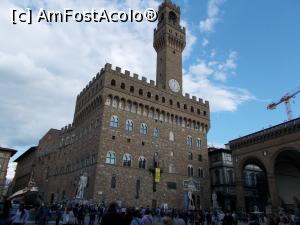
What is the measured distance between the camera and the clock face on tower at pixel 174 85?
39159mm

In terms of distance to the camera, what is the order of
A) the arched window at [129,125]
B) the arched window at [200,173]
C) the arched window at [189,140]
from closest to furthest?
the arched window at [129,125] → the arched window at [200,173] → the arched window at [189,140]

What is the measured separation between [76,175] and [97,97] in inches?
425

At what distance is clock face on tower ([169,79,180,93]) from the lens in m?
39.2

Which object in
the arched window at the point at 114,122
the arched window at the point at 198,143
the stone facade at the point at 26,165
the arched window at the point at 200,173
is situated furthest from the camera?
the stone facade at the point at 26,165

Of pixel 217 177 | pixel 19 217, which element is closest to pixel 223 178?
pixel 217 177

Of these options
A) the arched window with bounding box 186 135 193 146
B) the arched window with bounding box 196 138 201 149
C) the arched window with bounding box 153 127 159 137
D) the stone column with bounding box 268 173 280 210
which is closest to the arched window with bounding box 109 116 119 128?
the arched window with bounding box 153 127 159 137

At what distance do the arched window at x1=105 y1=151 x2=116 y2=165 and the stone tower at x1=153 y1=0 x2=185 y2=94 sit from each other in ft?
42.4

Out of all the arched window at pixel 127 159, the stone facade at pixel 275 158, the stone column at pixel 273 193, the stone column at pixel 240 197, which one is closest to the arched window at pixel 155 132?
the arched window at pixel 127 159

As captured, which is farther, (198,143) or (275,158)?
(198,143)

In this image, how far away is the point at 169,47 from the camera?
1625 inches

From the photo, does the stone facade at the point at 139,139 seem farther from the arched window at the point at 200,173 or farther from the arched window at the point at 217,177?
the arched window at the point at 217,177

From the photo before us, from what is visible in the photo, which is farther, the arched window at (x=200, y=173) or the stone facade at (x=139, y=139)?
the arched window at (x=200, y=173)

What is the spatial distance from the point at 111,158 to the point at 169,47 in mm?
20894

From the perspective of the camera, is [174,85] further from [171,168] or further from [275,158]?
[275,158]
